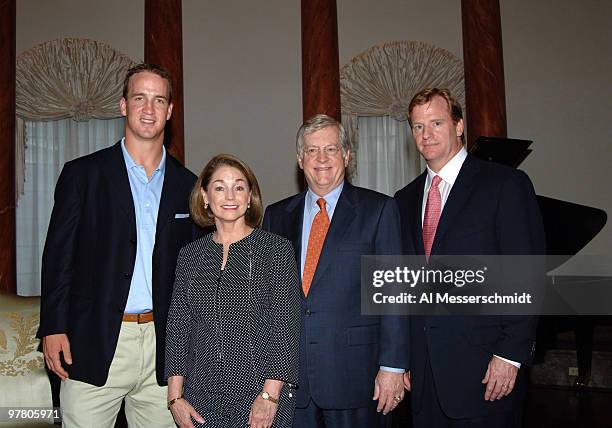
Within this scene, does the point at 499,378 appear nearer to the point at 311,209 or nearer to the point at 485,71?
the point at 311,209

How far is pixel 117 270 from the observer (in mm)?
2117

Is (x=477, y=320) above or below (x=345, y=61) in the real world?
Answer: below

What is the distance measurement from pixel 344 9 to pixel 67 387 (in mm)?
6042

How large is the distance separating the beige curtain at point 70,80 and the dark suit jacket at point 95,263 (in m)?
5.36

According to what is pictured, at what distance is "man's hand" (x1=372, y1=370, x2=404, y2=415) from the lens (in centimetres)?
205

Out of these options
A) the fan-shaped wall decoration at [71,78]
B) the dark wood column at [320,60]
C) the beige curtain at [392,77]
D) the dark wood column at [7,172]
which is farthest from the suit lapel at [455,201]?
the fan-shaped wall decoration at [71,78]

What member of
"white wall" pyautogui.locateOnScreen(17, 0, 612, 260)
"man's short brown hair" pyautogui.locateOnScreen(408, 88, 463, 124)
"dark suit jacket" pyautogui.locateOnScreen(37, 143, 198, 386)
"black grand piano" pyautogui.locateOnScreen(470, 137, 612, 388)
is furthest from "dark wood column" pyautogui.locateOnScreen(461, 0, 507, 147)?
"dark suit jacket" pyautogui.locateOnScreen(37, 143, 198, 386)

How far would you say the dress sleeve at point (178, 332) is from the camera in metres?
1.98

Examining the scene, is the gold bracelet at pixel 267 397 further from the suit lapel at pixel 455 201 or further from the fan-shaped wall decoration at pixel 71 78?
the fan-shaped wall decoration at pixel 71 78

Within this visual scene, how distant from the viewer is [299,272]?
221cm

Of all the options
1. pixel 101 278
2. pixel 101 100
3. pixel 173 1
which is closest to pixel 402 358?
pixel 101 278

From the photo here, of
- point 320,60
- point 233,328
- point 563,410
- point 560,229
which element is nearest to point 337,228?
point 233,328

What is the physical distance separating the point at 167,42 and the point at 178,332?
15.4ft

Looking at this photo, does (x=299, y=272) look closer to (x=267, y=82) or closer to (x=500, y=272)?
(x=500, y=272)
